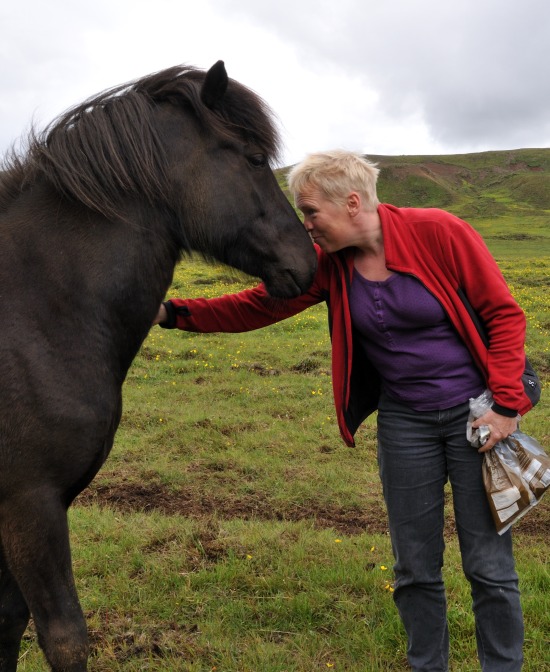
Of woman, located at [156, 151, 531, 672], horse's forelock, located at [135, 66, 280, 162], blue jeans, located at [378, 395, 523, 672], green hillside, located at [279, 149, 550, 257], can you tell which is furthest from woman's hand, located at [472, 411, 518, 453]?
green hillside, located at [279, 149, 550, 257]

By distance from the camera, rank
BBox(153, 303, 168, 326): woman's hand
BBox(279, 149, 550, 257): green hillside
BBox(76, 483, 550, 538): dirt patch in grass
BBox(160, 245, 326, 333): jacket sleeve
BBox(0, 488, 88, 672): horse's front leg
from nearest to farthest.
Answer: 1. BBox(0, 488, 88, 672): horse's front leg
2. BBox(153, 303, 168, 326): woman's hand
3. BBox(160, 245, 326, 333): jacket sleeve
4. BBox(76, 483, 550, 538): dirt patch in grass
5. BBox(279, 149, 550, 257): green hillside

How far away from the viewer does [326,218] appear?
9.23 ft

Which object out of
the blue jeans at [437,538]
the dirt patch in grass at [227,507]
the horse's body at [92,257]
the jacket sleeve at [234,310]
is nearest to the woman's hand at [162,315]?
the jacket sleeve at [234,310]

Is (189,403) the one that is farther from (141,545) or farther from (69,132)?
(69,132)

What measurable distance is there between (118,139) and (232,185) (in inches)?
20.2

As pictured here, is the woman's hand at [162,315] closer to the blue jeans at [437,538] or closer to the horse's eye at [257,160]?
the horse's eye at [257,160]

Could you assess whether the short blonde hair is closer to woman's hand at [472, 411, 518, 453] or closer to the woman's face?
the woman's face

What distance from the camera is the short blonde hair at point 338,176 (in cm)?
277

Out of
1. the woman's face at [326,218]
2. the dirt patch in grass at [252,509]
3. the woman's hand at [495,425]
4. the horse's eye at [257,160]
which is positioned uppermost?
the horse's eye at [257,160]

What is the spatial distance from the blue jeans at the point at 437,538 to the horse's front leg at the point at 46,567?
1536mm

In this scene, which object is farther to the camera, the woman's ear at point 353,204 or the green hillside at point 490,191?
the green hillside at point 490,191

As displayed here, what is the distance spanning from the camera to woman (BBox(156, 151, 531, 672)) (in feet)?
9.01

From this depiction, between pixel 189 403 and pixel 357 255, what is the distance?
233 inches

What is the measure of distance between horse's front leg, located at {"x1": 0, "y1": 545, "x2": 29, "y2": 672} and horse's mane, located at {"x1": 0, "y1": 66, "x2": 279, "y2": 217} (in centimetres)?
161
